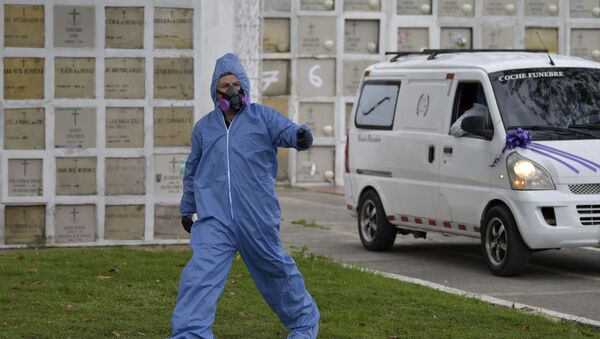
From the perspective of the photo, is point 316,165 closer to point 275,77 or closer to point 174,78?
point 275,77

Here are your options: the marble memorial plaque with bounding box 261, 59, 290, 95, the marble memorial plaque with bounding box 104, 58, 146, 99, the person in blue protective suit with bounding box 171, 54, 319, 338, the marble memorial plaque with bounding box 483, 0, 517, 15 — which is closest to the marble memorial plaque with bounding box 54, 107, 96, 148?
the marble memorial plaque with bounding box 104, 58, 146, 99

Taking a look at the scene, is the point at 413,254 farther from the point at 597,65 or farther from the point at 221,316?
→ the point at 221,316

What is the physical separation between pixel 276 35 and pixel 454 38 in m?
2.95

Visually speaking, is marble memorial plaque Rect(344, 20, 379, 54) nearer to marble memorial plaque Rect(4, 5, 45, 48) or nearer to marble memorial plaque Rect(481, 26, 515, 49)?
marble memorial plaque Rect(481, 26, 515, 49)

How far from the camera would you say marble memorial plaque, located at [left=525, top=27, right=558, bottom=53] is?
2492 centimetres

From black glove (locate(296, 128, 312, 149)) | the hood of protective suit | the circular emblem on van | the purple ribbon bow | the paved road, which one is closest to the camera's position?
black glove (locate(296, 128, 312, 149))

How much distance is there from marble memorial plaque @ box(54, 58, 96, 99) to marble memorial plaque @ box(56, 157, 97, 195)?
2.05ft

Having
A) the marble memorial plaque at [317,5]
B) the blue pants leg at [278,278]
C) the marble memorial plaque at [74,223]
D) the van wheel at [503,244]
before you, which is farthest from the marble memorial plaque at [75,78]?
the marble memorial plaque at [317,5]

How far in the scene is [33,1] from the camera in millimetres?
14273

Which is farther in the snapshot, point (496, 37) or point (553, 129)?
point (496, 37)

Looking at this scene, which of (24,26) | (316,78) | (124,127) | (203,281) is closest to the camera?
(203,281)

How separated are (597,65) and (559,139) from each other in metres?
1.51

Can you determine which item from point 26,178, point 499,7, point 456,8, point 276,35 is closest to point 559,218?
point 26,178

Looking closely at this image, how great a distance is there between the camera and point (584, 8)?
2500 cm
